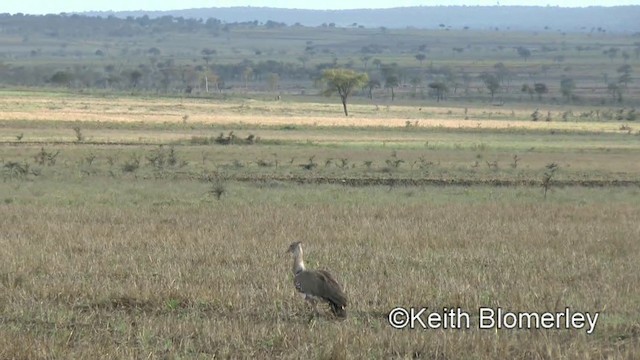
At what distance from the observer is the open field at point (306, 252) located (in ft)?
30.1

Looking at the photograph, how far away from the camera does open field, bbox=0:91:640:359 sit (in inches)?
361

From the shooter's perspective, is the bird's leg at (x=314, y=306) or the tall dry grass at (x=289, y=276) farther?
the bird's leg at (x=314, y=306)

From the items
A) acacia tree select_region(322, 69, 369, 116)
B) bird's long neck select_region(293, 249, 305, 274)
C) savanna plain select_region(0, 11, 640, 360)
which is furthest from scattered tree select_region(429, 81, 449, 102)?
bird's long neck select_region(293, 249, 305, 274)

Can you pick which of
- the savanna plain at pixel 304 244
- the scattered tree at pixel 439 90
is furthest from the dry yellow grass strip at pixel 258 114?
the scattered tree at pixel 439 90

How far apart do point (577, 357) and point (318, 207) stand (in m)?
13.2

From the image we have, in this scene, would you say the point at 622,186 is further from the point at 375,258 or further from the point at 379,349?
the point at 379,349

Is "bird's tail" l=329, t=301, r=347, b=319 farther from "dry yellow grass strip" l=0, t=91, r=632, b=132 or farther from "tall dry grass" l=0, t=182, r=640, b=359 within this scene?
"dry yellow grass strip" l=0, t=91, r=632, b=132

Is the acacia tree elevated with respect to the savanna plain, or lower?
lower

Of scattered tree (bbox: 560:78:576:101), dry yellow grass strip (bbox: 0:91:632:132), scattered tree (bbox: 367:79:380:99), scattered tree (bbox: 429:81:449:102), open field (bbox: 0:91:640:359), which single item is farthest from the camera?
scattered tree (bbox: 367:79:380:99)

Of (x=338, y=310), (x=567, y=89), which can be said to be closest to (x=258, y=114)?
(x=567, y=89)

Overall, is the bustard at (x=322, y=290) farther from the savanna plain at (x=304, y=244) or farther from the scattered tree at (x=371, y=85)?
the scattered tree at (x=371, y=85)

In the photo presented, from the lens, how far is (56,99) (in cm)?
9119

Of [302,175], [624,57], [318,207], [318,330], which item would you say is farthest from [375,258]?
[624,57]

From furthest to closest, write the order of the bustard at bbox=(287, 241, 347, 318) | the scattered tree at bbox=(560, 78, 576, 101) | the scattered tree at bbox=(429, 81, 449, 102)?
1. the scattered tree at bbox=(429, 81, 449, 102)
2. the scattered tree at bbox=(560, 78, 576, 101)
3. the bustard at bbox=(287, 241, 347, 318)
